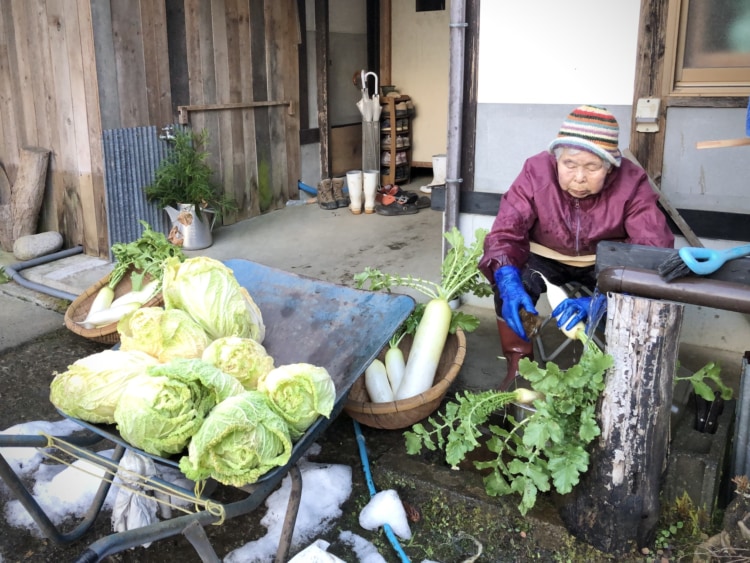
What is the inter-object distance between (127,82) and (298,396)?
4.65 m

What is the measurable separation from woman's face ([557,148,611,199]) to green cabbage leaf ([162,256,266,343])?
167cm

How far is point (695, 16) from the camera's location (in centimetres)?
412

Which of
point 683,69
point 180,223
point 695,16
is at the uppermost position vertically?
point 695,16

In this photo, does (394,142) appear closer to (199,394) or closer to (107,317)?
(107,317)

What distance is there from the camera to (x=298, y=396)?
2.46 metres

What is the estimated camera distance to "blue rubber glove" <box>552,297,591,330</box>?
3111 mm

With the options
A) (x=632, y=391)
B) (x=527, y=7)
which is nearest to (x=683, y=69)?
(x=527, y=7)

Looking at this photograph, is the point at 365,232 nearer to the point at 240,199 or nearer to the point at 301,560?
the point at 240,199

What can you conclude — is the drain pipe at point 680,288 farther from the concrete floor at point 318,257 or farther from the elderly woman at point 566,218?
the concrete floor at point 318,257

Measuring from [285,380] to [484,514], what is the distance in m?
1.14

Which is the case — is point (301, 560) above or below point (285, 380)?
below

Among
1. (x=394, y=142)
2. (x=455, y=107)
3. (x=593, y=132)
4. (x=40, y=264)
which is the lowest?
(x=40, y=264)

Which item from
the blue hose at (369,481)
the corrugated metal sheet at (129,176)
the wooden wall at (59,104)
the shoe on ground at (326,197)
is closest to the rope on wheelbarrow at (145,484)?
the blue hose at (369,481)

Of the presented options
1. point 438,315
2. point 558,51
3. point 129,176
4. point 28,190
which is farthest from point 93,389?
point 28,190
